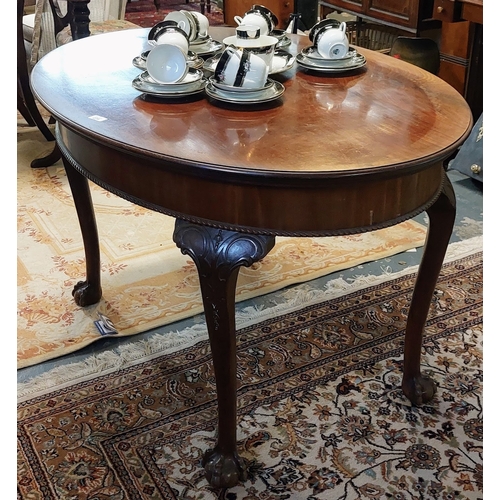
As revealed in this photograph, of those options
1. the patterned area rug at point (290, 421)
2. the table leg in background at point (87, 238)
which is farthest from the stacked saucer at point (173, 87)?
the patterned area rug at point (290, 421)

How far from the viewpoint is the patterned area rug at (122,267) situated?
6.13ft

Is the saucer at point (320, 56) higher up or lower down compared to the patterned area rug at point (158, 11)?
higher up

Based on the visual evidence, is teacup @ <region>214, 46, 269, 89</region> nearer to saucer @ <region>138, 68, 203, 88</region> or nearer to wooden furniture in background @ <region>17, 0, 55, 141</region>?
saucer @ <region>138, 68, 203, 88</region>

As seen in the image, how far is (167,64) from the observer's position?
1.33 m

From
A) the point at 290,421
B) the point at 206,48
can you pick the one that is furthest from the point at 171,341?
the point at 206,48

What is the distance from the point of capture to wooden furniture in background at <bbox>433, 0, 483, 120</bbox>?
2.63m

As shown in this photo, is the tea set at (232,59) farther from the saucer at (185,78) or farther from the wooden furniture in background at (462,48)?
the wooden furniture in background at (462,48)

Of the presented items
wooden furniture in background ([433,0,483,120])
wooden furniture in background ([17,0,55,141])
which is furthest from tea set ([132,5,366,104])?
wooden furniture in background ([17,0,55,141])

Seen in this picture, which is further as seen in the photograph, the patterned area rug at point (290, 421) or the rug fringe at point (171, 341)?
the rug fringe at point (171, 341)

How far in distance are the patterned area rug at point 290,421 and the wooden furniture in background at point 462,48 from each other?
1.29 metres

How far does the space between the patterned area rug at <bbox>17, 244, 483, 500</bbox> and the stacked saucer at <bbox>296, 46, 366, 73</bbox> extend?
0.73 metres

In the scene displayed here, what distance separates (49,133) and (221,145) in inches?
88.7

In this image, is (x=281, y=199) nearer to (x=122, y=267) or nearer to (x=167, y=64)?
(x=167, y=64)

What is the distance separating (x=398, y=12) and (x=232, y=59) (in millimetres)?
2163
